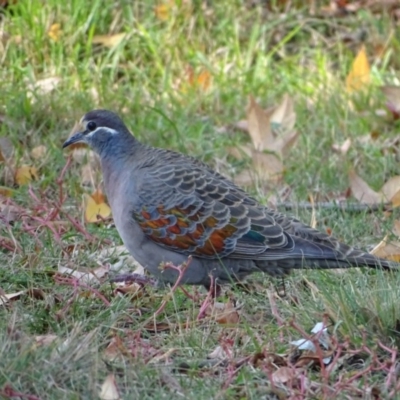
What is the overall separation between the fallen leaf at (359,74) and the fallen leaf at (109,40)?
68.0 inches

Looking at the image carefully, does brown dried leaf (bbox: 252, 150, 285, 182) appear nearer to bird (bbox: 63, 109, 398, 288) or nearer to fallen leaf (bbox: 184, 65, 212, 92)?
bird (bbox: 63, 109, 398, 288)

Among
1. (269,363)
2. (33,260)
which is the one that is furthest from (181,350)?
(33,260)

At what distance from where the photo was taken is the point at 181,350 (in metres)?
3.96

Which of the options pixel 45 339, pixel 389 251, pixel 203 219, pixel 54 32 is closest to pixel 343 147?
pixel 389 251

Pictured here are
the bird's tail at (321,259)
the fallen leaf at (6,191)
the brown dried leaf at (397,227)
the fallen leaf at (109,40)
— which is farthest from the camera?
the fallen leaf at (109,40)

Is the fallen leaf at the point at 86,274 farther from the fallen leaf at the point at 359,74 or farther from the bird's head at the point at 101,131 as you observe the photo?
the fallen leaf at the point at 359,74

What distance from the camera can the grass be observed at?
3.65m

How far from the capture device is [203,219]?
4.76 meters

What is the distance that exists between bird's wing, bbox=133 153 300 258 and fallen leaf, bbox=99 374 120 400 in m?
1.30

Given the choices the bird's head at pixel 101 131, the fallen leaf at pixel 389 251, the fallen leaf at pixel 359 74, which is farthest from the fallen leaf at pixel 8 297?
the fallen leaf at pixel 359 74

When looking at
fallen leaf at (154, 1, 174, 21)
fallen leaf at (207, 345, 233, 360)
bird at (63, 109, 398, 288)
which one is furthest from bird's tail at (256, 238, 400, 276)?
fallen leaf at (154, 1, 174, 21)

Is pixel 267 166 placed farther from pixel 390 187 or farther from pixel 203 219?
pixel 203 219

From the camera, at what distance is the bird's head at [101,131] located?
5.26 metres

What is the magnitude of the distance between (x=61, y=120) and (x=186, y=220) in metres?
2.13
